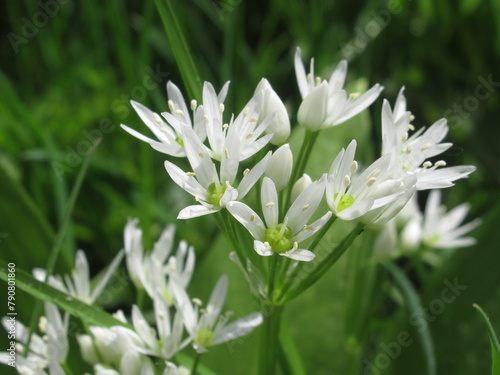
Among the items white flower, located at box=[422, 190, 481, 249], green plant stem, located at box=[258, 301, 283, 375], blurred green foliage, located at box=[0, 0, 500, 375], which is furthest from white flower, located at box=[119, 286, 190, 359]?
white flower, located at box=[422, 190, 481, 249]

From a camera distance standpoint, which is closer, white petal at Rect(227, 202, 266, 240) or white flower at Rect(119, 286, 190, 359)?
white petal at Rect(227, 202, 266, 240)

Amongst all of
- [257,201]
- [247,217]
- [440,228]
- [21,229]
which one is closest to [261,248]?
[247,217]

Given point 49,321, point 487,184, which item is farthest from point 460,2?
point 49,321

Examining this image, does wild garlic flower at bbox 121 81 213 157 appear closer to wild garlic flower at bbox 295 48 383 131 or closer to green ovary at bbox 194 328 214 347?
wild garlic flower at bbox 295 48 383 131

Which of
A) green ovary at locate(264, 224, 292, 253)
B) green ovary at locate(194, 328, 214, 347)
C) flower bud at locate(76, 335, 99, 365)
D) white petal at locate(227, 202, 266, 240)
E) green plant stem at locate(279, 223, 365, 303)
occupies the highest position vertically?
white petal at locate(227, 202, 266, 240)

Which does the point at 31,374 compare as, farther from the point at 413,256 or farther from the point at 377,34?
the point at 377,34

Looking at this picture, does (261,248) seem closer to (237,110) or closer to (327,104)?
(327,104)

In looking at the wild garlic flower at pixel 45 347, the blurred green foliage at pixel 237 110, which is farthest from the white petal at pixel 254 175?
the blurred green foliage at pixel 237 110
